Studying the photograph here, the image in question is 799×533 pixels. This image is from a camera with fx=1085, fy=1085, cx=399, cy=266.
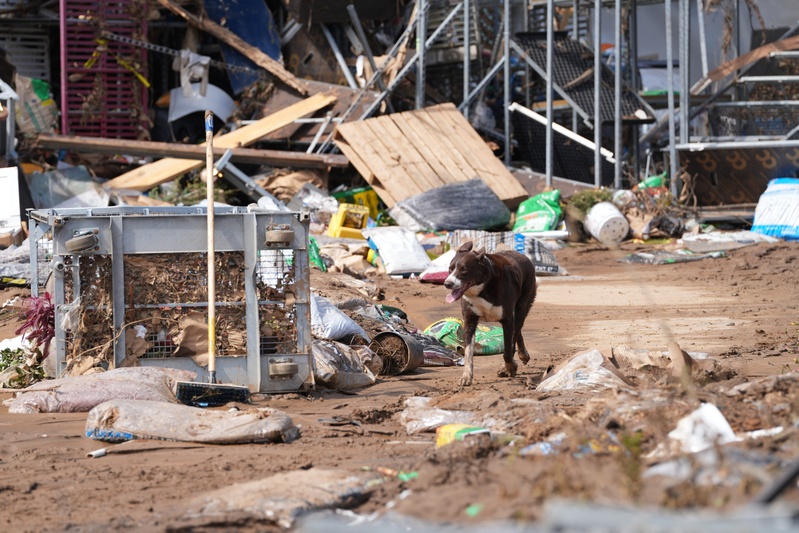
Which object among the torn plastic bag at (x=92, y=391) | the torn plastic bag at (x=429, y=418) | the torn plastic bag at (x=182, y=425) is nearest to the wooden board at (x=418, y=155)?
the torn plastic bag at (x=92, y=391)

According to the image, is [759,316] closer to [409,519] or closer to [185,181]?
[409,519]

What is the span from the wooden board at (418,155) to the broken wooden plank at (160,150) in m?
0.56

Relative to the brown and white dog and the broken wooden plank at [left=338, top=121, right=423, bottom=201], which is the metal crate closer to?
the brown and white dog

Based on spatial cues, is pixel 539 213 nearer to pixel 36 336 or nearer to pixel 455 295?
pixel 455 295

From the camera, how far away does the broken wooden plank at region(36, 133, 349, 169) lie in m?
17.2

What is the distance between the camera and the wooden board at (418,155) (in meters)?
17.7

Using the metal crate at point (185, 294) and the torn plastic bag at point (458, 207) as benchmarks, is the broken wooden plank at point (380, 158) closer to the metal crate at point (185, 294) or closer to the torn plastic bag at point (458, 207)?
the torn plastic bag at point (458, 207)

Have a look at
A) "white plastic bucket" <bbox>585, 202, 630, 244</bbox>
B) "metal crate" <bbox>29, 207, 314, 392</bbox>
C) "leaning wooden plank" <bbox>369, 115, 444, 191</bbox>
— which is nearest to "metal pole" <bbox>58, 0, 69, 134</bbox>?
"leaning wooden plank" <bbox>369, 115, 444, 191</bbox>

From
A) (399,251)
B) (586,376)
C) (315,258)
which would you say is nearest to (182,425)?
(586,376)

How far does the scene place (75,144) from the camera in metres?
17.2

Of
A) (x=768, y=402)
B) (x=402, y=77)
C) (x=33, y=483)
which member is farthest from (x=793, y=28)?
(x=33, y=483)

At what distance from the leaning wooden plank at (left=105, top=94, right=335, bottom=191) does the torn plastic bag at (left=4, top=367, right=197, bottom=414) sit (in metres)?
10.4

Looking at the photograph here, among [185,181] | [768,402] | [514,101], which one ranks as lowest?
[768,402]

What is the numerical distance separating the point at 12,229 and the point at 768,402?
454 inches
